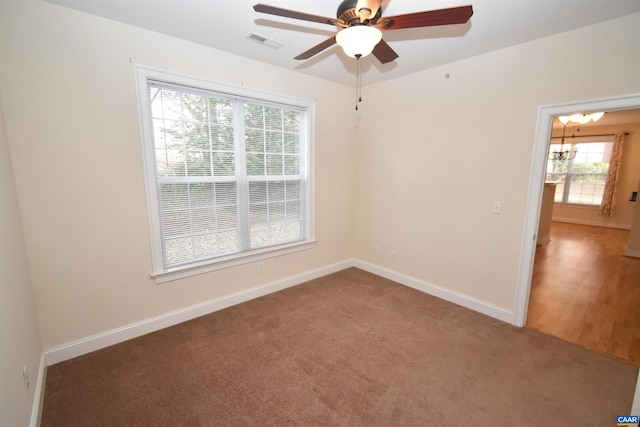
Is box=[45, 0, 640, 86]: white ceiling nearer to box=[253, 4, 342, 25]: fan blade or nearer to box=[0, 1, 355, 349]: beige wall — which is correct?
box=[0, 1, 355, 349]: beige wall

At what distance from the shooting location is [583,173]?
745 centimetres

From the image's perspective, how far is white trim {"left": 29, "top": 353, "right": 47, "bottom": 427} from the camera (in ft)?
5.28

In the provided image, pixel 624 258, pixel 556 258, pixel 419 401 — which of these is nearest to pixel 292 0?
pixel 419 401

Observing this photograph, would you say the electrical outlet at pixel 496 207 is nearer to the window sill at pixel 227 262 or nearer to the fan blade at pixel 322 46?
the window sill at pixel 227 262

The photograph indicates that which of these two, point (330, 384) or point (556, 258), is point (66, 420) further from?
point (556, 258)

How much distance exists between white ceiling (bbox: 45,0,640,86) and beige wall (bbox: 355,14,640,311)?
211 millimetres

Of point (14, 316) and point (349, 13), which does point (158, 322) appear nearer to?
point (14, 316)

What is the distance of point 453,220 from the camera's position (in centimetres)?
317

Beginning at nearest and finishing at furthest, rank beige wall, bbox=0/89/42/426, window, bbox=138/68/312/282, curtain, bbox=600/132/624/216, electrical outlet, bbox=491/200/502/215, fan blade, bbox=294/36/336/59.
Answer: beige wall, bbox=0/89/42/426 → fan blade, bbox=294/36/336/59 → window, bbox=138/68/312/282 → electrical outlet, bbox=491/200/502/215 → curtain, bbox=600/132/624/216

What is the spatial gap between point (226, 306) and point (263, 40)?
8.84 feet

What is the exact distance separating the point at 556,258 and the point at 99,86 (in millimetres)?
6670

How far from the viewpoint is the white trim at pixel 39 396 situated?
1610mm

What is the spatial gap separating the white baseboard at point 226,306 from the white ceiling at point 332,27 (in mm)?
2541

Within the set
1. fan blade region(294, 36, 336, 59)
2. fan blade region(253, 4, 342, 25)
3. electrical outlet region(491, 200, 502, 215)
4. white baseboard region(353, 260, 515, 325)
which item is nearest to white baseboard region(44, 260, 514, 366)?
white baseboard region(353, 260, 515, 325)
